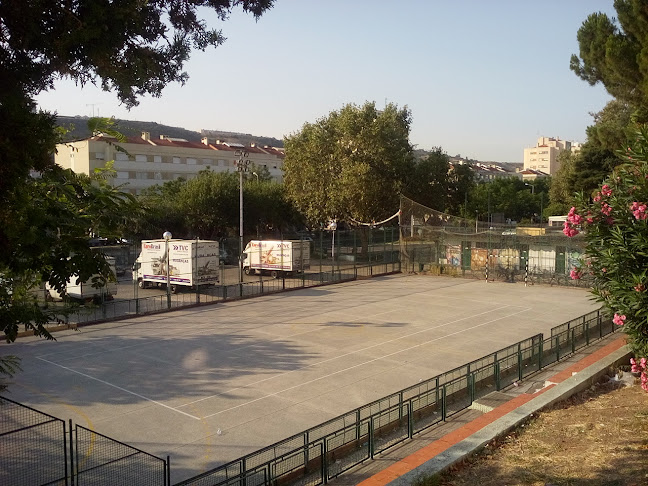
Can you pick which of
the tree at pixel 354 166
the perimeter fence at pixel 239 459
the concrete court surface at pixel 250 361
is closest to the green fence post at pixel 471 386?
the perimeter fence at pixel 239 459

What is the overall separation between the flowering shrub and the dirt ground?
4.27 feet

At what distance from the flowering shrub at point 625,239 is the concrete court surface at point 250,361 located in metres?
7.56

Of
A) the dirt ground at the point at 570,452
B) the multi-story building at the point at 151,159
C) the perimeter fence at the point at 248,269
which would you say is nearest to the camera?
the dirt ground at the point at 570,452

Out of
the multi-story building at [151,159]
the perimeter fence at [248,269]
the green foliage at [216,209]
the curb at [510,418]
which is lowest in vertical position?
the curb at [510,418]

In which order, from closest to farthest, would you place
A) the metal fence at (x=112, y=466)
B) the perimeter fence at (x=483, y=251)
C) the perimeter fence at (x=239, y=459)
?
the perimeter fence at (x=239, y=459) → the metal fence at (x=112, y=466) → the perimeter fence at (x=483, y=251)

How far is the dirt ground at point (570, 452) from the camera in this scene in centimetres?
945

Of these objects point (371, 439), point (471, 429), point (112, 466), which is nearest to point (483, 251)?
point (471, 429)

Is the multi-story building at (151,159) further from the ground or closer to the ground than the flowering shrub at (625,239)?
further from the ground

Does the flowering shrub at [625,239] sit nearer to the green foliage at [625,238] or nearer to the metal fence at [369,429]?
the green foliage at [625,238]

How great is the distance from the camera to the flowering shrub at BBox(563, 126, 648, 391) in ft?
33.0

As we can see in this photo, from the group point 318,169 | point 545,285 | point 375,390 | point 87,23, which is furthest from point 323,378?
point 318,169

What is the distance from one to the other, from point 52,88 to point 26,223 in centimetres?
188

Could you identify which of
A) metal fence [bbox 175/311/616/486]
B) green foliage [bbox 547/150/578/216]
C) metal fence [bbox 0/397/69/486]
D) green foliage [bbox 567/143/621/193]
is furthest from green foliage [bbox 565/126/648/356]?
green foliage [bbox 547/150/578/216]

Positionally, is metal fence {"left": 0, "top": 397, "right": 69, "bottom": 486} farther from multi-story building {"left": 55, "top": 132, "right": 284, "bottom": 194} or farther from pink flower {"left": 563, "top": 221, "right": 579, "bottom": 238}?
multi-story building {"left": 55, "top": 132, "right": 284, "bottom": 194}
